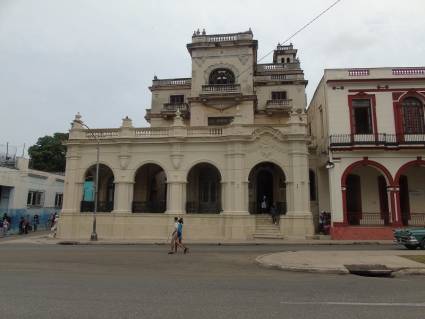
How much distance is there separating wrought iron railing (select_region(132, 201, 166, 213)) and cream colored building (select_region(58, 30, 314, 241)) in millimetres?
75

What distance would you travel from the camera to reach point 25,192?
37375 millimetres

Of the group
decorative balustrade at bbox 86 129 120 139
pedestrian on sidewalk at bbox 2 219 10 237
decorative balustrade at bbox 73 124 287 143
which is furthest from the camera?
pedestrian on sidewalk at bbox 2 219 10 237

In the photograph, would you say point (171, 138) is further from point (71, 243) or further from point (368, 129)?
point (368, 129)

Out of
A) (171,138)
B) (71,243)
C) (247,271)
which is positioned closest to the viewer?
(247,271)

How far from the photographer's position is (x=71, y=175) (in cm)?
2862

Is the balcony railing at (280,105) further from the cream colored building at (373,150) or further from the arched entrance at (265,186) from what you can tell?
the arched entrance at (265,186)

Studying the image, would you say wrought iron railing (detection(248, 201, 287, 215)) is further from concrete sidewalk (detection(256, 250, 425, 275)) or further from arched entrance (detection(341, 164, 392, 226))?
concrete sidewalk (detection(256, 250, 425, 275))

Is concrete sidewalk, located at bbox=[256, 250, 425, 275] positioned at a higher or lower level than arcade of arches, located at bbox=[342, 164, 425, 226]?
lower

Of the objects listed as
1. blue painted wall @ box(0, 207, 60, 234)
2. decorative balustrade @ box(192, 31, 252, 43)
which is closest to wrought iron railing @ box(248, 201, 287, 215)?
decorative balustrade @ box(192, 31, 252, 43)

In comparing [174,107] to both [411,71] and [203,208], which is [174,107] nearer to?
[203,208]

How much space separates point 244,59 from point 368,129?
12550 millimetres

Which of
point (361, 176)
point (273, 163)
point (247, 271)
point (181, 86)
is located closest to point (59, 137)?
point (181, 86)

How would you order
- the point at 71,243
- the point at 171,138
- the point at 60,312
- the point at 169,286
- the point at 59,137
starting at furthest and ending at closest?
the point at 59,137
the point at 171,138
the point at 71,243
the point at 169,286
the point at 60,312

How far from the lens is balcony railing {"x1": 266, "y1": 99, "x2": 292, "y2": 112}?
33.6 metres
